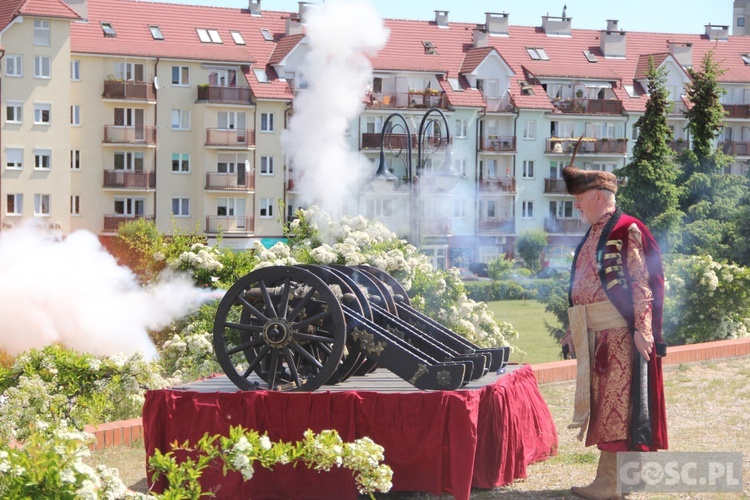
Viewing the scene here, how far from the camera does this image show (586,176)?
8.18 m

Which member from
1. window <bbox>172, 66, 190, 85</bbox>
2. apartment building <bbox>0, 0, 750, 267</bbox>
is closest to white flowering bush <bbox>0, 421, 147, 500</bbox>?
apartment building <bbox>0, 0, 750, 267</bbox>

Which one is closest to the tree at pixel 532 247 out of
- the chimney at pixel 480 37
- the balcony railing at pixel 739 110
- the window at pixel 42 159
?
the chimney at pixel 480 37

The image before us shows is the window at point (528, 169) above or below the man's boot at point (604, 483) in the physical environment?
above

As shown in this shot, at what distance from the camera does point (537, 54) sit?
63.0 meters

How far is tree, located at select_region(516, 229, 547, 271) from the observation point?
58.8 meters

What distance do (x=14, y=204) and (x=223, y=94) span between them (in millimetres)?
10520

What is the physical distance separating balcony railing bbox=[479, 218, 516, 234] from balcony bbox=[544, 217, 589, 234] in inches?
78.3

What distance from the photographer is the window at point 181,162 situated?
55828 mm

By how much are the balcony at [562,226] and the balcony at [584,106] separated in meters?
5.58

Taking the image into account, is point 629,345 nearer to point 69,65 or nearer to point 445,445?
point 445,445

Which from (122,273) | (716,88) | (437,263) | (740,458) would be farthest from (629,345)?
(437,263)

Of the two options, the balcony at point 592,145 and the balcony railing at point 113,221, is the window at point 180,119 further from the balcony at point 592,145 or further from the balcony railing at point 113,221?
the balcony at point 592,145

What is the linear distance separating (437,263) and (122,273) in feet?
125

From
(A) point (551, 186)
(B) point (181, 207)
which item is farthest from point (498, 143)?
(B) point (181, 207)
